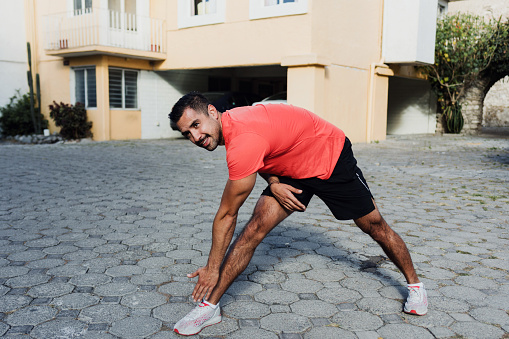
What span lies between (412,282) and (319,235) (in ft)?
5.80

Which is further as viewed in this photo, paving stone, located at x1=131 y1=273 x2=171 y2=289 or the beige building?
the beige building

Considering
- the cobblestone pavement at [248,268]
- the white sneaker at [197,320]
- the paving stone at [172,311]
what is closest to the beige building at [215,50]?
the cobblestone pavement at [248,268]

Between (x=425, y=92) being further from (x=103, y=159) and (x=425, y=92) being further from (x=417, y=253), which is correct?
(x=417, y=253)

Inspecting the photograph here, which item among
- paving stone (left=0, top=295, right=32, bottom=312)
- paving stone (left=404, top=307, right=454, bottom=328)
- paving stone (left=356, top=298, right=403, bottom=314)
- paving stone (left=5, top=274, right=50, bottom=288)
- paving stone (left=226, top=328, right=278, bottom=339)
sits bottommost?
paving stone (left=226, top=328, right=278, bottom=339)

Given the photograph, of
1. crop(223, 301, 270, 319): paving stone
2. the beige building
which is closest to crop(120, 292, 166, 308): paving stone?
crop(223, 301, 270, 319): paving stone

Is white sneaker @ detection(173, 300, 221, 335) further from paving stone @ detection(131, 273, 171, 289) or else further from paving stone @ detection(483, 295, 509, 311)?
paving stone @ detection(483, 295, 509, 311)

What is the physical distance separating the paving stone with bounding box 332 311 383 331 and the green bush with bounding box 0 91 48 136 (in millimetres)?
16499

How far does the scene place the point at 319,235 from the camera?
467 centimetres

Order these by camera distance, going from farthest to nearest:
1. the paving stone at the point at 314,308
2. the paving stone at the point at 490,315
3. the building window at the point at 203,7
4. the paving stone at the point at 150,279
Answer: the building window at the point at 203,7 < the paving stone at the point at 150,279 < the paving stone at the point at 314,308 < the paving stone at the point at 490,315

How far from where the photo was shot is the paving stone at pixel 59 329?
2.56 meters

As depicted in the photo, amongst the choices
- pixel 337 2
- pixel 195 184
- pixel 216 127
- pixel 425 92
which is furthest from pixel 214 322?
pixel 425 92

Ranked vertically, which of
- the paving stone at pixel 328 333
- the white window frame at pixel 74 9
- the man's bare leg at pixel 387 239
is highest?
the white window frame at pixel 74 9

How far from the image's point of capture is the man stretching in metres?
2.34

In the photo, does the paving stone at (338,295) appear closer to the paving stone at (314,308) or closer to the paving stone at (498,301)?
the paving stone at (314,308)
